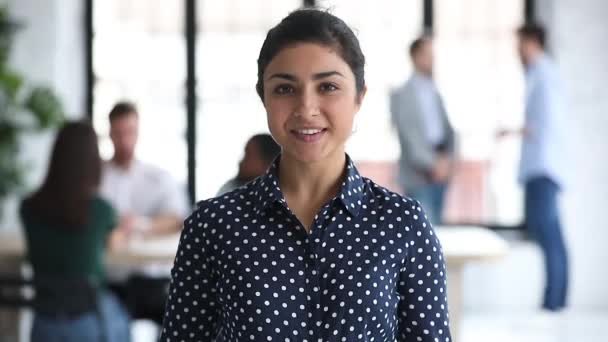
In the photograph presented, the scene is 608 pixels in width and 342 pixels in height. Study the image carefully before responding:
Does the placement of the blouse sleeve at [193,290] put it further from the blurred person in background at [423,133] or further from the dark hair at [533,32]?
the dark hair at [533,32]

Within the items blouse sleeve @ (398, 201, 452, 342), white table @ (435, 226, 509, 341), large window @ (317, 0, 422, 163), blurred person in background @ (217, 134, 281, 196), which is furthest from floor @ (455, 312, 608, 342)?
blouse sleeve @ (398, 201, 452, 342)

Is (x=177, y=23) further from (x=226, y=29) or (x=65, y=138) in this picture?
(x=65, y=138)

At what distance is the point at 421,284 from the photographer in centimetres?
147

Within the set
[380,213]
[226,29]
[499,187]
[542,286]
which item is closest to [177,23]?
[226,29]

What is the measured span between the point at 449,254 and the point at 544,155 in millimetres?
2001

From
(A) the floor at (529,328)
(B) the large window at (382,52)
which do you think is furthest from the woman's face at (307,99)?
(B) the large window at (382,52)

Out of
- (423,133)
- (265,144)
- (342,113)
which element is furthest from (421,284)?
(423,133)

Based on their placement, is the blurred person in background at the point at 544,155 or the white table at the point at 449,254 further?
the blurred person in background at the point at 544,155

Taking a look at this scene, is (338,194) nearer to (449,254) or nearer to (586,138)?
(449,254)

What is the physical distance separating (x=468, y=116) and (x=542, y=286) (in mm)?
1041

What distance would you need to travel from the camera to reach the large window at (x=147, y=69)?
267 inches

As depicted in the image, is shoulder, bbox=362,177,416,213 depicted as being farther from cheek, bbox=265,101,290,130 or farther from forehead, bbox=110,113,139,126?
forehead, bbox=110,113,139,126

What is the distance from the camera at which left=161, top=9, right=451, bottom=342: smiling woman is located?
1419 mm

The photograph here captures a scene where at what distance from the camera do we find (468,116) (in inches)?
267
